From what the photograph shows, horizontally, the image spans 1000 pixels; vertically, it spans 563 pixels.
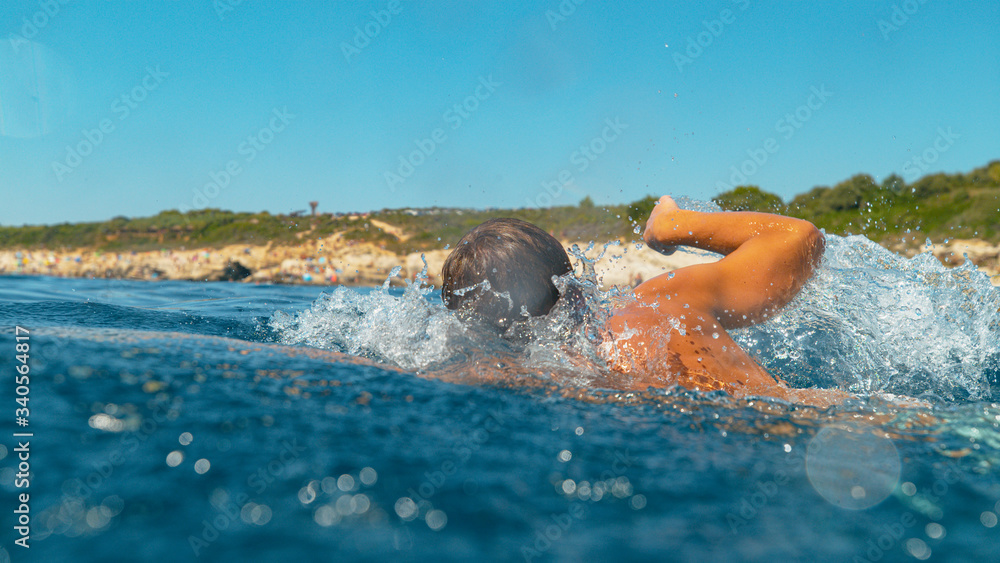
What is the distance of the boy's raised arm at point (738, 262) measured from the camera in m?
2.64

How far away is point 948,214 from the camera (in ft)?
59.4

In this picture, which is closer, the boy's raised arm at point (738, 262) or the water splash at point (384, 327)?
the water splash at point (384, 327)

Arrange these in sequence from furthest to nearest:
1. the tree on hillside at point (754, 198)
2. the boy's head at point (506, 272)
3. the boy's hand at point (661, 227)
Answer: the tree on hillside at point (754, 198), the boy's hand at point (661, 227), the boy's head at point (506, 272)

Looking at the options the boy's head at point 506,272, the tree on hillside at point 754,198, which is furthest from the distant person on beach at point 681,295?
the tree on hillside at point 754,198

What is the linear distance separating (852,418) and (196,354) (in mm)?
2378

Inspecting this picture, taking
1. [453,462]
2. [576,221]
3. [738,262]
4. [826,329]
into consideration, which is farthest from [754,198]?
[453,462]

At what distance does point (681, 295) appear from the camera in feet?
8.41

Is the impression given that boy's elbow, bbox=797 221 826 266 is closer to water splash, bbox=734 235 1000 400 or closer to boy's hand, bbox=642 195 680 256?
water splash, bbox=734 235 1000 400

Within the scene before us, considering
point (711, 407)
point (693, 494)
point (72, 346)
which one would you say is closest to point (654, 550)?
point (693, 494)

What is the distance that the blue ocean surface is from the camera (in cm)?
114

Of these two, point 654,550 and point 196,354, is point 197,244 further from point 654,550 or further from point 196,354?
point 654,550

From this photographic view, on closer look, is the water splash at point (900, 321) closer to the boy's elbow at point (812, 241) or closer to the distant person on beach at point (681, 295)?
the boy's elbow at point (812, 241)

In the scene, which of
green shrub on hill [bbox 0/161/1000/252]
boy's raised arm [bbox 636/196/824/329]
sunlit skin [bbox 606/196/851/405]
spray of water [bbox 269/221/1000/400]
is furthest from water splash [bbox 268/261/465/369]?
green shrub on hill [bbox 0/161/1000/252]

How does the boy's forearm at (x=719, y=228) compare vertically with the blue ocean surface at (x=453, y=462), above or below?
above
